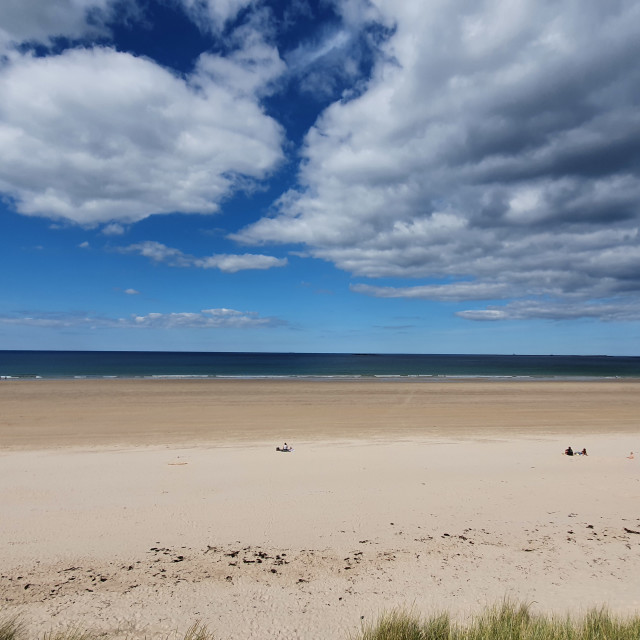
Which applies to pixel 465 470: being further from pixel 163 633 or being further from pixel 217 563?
pixel 163 633

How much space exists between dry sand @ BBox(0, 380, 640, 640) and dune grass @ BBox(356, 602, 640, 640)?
1.75ft

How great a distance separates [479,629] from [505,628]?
281 mm

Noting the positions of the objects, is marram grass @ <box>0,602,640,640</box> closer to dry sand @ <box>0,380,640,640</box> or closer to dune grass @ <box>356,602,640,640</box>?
dune grass @ <box>356,602,640,640</box>

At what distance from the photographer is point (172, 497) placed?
927 cm

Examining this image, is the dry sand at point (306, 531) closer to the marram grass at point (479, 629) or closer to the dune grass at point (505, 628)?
the marram grass at point (479, 629)

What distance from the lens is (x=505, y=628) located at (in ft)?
15.0

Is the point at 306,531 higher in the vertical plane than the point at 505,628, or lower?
lower

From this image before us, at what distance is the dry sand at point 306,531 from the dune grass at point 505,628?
0.53 m

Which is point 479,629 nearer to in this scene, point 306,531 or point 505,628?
point 505,628

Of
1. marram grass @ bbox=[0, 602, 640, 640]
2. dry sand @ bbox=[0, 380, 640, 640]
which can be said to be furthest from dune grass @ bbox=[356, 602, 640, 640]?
dry sand @ bbox=[0, 380, 640, 640]

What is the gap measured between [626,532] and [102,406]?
28492 mm

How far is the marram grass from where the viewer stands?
443cm

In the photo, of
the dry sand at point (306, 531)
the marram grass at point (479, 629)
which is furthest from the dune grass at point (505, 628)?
the dry sand at point (306, 531)

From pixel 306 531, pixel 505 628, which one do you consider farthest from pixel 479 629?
pixel 306 531
